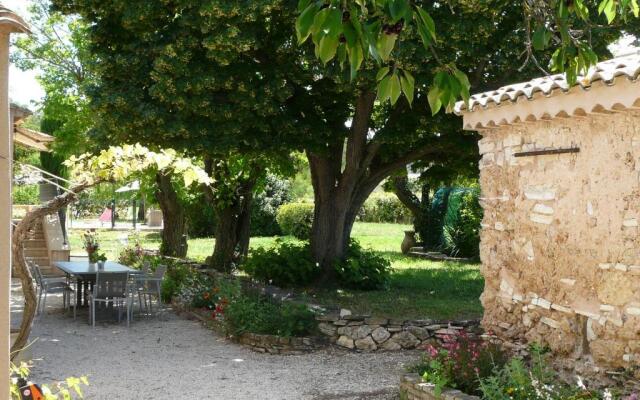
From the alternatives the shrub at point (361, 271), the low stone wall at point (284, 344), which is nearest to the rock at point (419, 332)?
the low stone wall at point (284, 344)

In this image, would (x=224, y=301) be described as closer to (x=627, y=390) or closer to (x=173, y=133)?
(x=173, y=133)

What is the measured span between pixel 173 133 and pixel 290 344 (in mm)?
3551

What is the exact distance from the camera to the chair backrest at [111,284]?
1210 cm

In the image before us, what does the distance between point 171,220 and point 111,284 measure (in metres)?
5.96

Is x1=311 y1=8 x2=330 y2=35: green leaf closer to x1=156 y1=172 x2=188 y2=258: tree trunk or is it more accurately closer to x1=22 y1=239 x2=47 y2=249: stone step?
x1=156 y1=172 x2=188 y2=258: tree trunk

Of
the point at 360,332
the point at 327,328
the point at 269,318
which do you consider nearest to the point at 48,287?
the point at 269,318

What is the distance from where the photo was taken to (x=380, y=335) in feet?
32.0

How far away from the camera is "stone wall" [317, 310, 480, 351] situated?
9734 mm

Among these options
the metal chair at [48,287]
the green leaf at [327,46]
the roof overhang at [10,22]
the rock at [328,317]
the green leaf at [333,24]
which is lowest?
the rock at [328,317]

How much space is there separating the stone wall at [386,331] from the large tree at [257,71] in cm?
330

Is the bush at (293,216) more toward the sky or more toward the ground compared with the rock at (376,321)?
more toward the sky

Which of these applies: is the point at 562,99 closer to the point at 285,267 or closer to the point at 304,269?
the point at 304,269

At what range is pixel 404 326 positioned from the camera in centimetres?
983

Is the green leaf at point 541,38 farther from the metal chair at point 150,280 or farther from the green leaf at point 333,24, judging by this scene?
the metal chair at point 150,280
